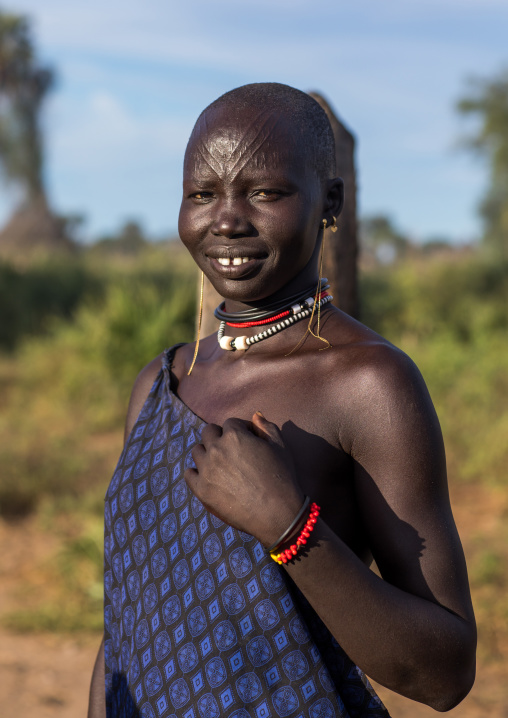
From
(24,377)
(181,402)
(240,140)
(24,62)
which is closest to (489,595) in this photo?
(181,402)

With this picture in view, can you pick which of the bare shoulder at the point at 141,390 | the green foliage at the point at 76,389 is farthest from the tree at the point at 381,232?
the bare shoulder at the point at 141,390

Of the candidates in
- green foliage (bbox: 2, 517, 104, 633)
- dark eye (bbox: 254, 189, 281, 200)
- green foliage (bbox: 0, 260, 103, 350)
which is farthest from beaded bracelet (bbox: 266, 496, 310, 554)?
green foliage (bbox: 0, 260, 103, 350)

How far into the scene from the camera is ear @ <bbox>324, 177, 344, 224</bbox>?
1391 millimetres

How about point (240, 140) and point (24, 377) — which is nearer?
point (240, 140)

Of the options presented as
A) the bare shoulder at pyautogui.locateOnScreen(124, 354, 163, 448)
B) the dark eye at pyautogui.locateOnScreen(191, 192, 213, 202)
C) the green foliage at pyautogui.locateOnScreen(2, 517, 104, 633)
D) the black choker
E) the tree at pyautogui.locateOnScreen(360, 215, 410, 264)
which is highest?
the dark eye at pyautogui.locateOnScreen(191, 192, 213, 202)

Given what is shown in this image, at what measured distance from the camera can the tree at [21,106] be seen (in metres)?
22.5

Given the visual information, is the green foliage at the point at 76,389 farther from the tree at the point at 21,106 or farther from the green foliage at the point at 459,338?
the tree at the point at 21,106

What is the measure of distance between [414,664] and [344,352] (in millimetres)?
478

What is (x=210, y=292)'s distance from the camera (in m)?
2.18

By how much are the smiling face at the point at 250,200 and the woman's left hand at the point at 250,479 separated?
26 cm

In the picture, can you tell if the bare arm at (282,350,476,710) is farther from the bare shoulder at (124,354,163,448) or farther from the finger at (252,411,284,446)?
the bare shoulder at (124,354,163,448)

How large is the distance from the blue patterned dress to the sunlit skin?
86 millimetres

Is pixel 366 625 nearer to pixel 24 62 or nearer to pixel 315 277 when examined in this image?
pixel 315 277

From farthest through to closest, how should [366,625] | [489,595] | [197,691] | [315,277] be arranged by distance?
[489,595] → [315,277] → [197,691] → [366,625]
